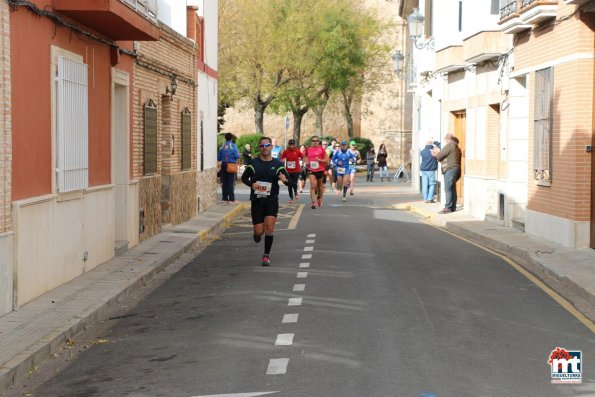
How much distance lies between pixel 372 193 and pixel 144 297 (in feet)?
84.0

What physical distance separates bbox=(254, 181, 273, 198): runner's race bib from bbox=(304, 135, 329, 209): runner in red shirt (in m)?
12.1

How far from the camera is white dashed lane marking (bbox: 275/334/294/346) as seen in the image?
352 inches

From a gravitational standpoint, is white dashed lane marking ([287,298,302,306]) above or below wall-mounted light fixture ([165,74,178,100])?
below

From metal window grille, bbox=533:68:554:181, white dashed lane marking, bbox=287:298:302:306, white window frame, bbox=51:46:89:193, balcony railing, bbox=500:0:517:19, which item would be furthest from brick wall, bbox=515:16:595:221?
white window frame, bbox=51:46:89:193

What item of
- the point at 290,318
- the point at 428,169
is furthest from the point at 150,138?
the point at 428,169

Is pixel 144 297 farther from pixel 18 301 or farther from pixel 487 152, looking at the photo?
pixel 487 152

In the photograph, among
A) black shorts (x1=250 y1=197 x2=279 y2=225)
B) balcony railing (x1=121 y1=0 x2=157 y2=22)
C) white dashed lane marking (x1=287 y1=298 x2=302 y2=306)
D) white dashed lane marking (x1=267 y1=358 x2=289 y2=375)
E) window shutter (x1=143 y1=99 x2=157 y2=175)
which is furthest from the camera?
window shutter (x1=143 y1=99 x2=157 y2=175)

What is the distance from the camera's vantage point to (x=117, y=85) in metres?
17.1

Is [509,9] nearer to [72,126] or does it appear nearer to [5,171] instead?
[72,126]

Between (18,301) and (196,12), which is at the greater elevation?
(196,12)

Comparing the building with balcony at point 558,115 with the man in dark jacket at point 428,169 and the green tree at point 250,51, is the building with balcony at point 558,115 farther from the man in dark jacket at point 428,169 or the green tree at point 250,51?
the green tree at point 250,51

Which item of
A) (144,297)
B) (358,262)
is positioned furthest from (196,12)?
(144,297)

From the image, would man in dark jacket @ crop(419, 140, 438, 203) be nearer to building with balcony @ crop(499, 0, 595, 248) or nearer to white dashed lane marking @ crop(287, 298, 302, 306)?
building with balcony @ crop(499, 0, 595, 248)

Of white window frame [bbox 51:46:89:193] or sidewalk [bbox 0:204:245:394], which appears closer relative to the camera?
sidewalk [bbox 0:204:245:394]
